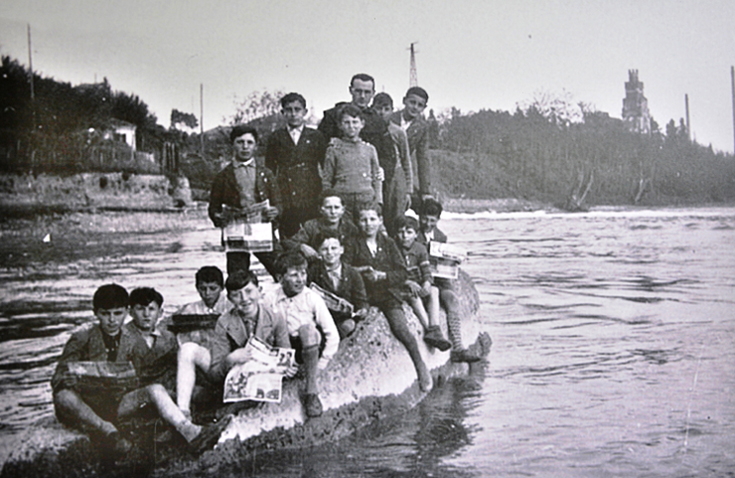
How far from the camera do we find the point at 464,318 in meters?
7.20

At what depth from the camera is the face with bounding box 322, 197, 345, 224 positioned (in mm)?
5543

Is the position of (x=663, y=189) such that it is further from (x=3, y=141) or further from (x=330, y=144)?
(x=3, y=141)

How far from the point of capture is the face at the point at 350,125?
19.5 ft

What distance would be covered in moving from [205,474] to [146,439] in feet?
1.19

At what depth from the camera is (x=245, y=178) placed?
542 cm

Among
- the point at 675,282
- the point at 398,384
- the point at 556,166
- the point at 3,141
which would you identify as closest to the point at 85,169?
the point at 3,141

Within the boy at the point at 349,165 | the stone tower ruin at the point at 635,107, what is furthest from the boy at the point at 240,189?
the stone tower ruin at the point at 635,107

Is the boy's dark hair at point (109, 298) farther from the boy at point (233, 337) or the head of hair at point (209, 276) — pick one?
the head of hair at point (209, 276)

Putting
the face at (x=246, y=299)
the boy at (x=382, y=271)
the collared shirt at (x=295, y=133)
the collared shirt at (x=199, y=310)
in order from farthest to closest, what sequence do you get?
the collared shirt at (x=295, y=133)
the boy at (x=382, y=271)
the collared shirt at (x=199, y=310)
the face at (x=246, y=299)

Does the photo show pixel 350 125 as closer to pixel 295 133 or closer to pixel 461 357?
pixel 295 133

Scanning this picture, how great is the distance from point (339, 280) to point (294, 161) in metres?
1.06

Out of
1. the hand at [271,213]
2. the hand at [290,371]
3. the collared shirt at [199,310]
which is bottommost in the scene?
the hand at [290,371]

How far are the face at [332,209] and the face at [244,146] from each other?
1.97 feet

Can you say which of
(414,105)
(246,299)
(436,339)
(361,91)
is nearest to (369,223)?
(436,339)
